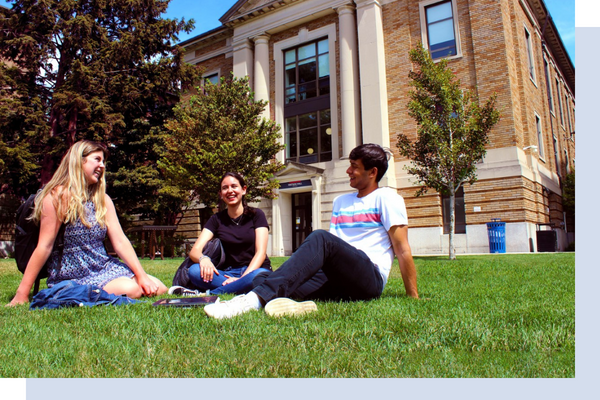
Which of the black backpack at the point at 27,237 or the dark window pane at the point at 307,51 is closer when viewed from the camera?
the black backpack at the point at 27,237

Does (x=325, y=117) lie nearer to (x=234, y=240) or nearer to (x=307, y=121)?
(x=307, y=121)

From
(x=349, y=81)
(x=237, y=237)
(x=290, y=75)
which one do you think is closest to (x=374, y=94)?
(x=349, y=81)

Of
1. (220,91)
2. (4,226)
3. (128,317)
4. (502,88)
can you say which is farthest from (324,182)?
(128,317)

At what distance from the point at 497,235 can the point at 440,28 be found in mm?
8779

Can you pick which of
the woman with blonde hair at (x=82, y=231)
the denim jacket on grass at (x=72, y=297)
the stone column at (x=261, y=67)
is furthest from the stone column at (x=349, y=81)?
the denim jacket on grass at (x=72, y=297)

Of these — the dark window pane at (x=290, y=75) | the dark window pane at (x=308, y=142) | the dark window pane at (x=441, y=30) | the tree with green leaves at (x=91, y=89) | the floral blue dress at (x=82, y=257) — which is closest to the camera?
the floral blue dress at (x=82, y=257)

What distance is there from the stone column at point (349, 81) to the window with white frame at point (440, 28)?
2987 millimetres

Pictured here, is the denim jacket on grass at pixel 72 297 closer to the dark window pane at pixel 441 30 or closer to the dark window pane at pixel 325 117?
the dark window pane at pixel 441 30

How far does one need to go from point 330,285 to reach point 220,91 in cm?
1344

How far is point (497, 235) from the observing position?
15391mm

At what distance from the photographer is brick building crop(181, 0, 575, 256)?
15.6 metres

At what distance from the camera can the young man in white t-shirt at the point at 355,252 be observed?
2977mm
